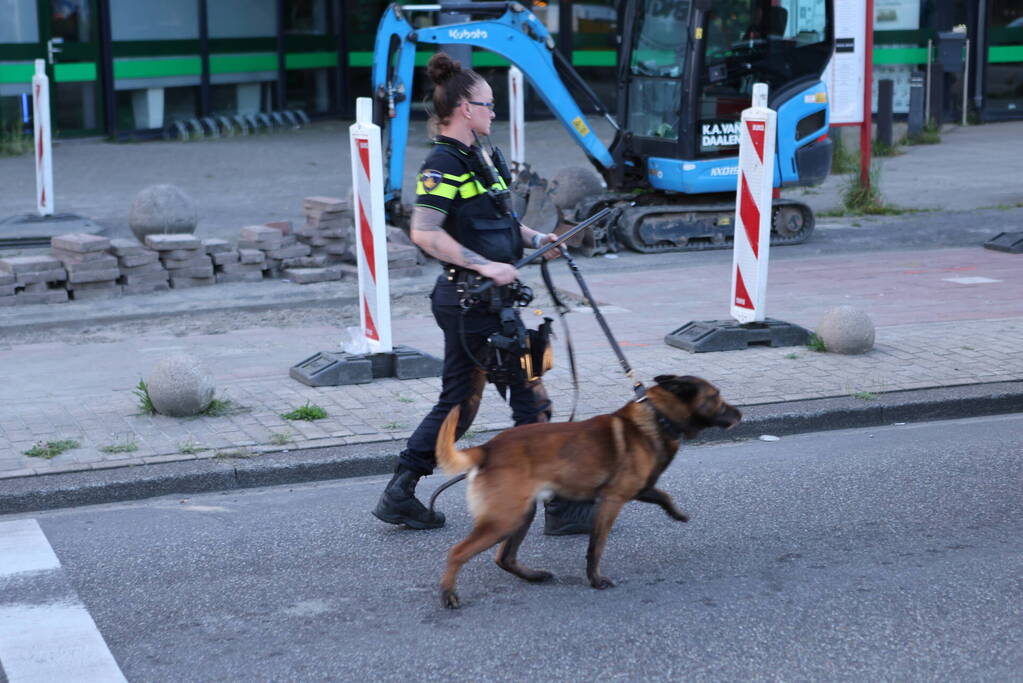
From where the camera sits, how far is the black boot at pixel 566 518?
5965mm

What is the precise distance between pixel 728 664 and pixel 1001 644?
1.00 metres

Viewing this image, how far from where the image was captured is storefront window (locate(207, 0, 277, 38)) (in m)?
24.4

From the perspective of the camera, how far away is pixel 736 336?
361 inches

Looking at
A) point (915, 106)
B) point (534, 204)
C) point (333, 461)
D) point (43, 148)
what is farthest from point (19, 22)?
point (333, 461)

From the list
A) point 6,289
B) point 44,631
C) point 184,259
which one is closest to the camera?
point 44,631

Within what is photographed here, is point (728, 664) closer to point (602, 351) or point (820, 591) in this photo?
point (820, 591)

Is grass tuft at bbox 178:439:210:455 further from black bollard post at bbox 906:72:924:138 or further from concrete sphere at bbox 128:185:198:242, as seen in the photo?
black bollard post at bbox 906:72:924:138

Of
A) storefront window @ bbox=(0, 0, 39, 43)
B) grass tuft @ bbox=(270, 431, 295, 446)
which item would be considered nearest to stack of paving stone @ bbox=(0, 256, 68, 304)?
grass tuft @ bbox=(270, 431, 295, 446)

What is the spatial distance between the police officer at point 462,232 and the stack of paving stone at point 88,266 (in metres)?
6.25

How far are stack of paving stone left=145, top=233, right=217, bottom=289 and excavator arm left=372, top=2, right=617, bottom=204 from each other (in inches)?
90.8

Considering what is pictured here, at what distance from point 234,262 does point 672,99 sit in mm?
4910

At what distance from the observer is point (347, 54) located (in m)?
26.5

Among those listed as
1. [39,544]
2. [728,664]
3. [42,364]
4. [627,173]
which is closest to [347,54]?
[627,173]

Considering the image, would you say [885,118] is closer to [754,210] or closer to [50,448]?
[754,210]
